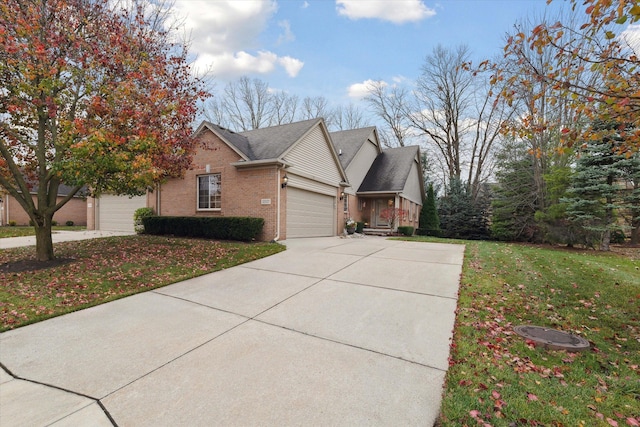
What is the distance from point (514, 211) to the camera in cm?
1709

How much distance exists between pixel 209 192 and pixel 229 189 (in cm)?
128

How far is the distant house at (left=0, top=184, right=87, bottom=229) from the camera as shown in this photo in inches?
833

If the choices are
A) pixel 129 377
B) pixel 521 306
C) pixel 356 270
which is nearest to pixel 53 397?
pixel 129 377

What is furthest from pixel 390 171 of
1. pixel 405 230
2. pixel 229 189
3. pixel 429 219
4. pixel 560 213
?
pixel 229 189

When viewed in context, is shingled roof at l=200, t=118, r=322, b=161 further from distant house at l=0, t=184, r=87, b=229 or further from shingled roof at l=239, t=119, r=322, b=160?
distant house at l=0, t=184, r=87, b=229

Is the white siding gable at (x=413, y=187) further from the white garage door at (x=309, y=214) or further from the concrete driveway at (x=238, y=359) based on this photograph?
the concrete driveway at (x=238, y=359)

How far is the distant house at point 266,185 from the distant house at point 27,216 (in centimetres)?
1031

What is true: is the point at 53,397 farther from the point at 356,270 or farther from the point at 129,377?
the point at 356,270

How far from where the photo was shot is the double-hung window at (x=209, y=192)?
12406 millimetres

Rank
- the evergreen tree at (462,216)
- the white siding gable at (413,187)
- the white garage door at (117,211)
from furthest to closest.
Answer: the evergreen tree at (462,216) < the white siding gable at (413,187) < the white garage door at (117,211)

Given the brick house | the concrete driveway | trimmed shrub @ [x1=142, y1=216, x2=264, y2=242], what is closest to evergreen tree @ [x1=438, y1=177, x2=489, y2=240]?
the brick house

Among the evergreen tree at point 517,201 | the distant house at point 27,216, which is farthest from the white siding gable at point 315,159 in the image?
the distant house at point 27,216

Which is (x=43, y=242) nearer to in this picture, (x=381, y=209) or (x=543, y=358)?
(x=543, y=358)

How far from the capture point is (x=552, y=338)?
3459mm
